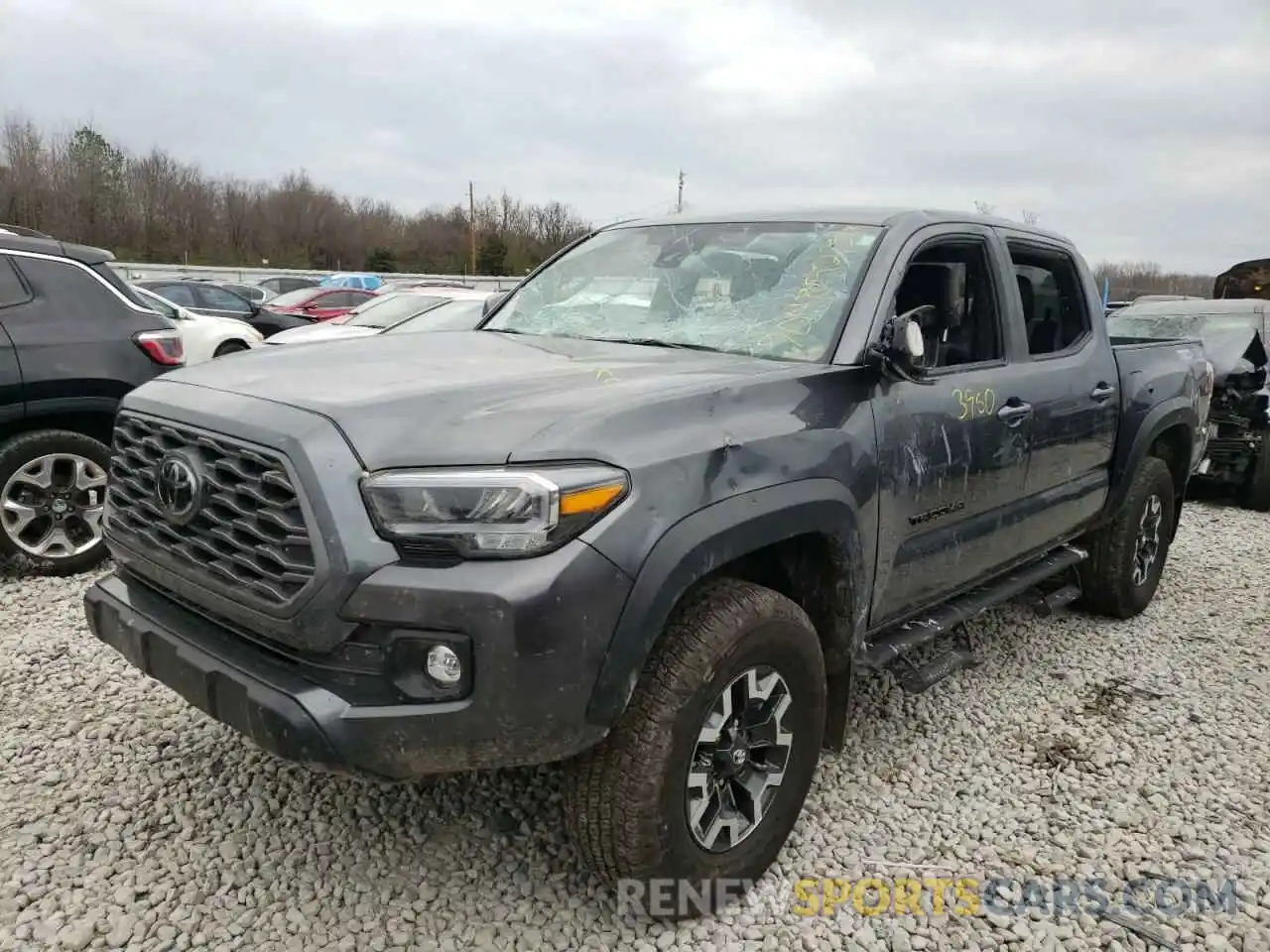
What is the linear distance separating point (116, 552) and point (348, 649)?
1074 millimetres

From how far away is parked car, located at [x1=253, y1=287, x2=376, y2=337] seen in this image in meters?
16.6

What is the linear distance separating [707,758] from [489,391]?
113cm

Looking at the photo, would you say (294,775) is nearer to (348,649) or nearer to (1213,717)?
(348,649)

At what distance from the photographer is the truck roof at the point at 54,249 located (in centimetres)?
491

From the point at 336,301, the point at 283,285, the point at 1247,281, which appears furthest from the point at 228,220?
the point at 1247,281

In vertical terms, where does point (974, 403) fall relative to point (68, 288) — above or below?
below

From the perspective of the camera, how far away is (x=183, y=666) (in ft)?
7.61

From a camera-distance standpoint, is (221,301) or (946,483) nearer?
(946,483)

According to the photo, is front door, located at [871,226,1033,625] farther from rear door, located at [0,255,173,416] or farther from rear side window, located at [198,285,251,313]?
rear side window, located at [198,285,251,313]

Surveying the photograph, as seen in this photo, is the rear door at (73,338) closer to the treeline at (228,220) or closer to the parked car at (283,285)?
the parked car at (283,285)

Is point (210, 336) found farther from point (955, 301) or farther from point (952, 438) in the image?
point (952, 438)

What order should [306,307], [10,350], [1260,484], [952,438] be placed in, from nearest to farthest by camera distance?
[952,438]
[10,350]
[1260,484]
[306,307]

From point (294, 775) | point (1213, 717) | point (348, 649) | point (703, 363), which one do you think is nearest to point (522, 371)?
point (703, 363)

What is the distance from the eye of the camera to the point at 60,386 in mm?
4801
